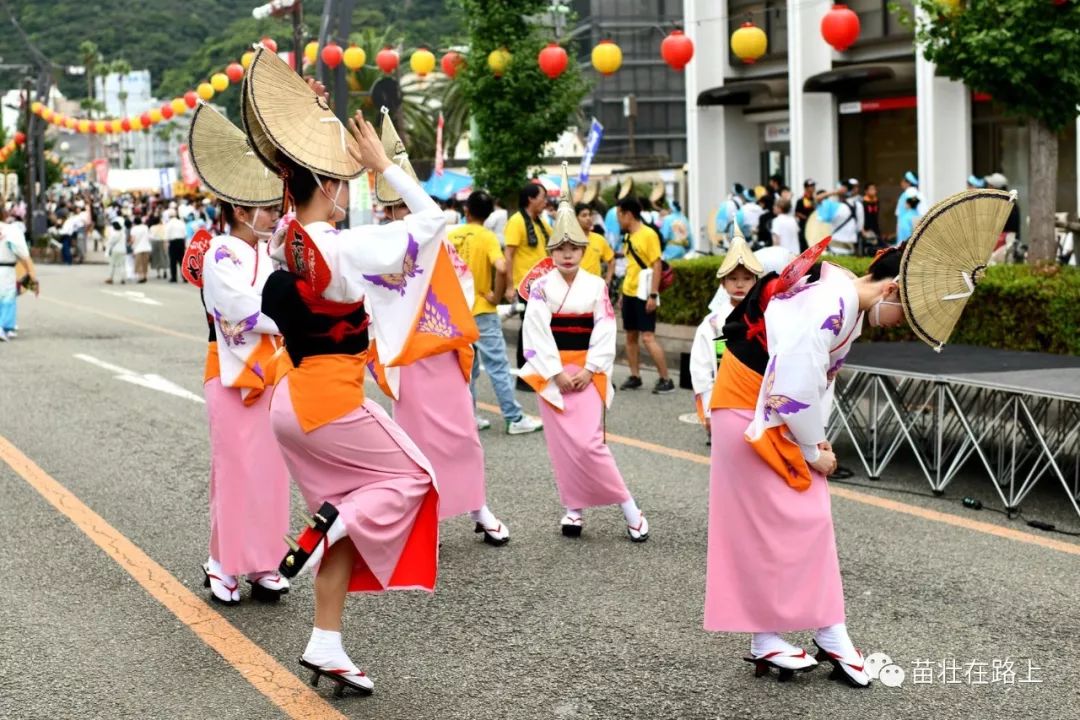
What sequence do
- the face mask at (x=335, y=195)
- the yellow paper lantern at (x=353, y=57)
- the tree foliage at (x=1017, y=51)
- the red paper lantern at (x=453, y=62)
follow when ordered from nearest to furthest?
the face mask at (x=335, y=195)
the tree foliage at (x=1017, y=51)
the yellow paper lantern at (x=353, y=57)
the red paper lantern at (x=453, y=62)

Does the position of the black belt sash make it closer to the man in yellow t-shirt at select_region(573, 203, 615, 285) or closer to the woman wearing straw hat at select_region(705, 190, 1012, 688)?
the woman wearing straw hat at select_region(705, 190, 1012, 688)

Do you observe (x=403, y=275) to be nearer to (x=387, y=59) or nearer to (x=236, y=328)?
(x=236, y=328)

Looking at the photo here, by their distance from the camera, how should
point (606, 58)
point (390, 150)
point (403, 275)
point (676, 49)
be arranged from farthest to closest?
point (606, 58) → point (676, 49) → point (390, 150) → point (403, 275)

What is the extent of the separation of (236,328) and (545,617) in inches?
73.4

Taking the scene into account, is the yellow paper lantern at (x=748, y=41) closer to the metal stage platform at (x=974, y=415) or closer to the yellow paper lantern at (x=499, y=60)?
the yellow paper lantern at (x=499, y=60)

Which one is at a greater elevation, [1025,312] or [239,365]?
[239,365]

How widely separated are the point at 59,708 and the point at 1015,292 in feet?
27.7

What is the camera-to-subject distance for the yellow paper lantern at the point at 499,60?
23.3 metres

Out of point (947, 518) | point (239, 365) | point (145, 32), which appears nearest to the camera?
point (239, 365)

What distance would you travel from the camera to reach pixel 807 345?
484cm

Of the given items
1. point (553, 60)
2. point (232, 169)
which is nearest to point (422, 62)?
point (553, 60)

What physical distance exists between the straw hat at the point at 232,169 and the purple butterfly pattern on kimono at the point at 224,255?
211mm

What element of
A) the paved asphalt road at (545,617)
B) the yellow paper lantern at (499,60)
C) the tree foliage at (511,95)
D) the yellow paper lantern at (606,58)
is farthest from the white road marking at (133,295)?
the paved asphalt road at (545,617)

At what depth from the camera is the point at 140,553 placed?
7449 mm
